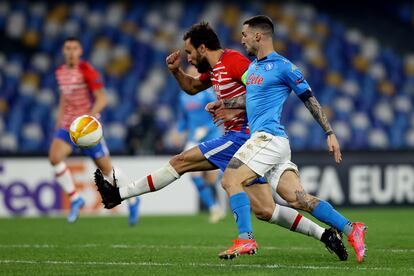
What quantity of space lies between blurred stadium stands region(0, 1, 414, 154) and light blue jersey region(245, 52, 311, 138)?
13581mm

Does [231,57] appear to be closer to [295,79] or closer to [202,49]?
[202,49]

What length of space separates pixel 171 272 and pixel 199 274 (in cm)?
25

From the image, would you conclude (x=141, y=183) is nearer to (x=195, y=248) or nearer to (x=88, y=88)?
(x=195, y=248)

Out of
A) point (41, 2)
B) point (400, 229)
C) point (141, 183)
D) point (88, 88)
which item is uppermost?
point (41, 2)

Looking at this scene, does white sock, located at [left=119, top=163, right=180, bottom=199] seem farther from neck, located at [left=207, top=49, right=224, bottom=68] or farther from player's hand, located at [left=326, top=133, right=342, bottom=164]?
player's hand, located at [left=326, top=133, right=342, bottom=164]

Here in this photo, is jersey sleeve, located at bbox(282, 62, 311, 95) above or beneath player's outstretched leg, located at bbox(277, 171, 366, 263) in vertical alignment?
above

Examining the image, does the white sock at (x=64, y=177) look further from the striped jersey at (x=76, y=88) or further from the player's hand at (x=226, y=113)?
the player's hand at (x=226, y=113)

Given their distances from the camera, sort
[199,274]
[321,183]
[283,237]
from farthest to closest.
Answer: [321,183] < [283,237] < [199,274]

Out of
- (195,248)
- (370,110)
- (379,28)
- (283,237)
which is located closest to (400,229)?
(283,237)

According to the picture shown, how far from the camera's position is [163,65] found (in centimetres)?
2323

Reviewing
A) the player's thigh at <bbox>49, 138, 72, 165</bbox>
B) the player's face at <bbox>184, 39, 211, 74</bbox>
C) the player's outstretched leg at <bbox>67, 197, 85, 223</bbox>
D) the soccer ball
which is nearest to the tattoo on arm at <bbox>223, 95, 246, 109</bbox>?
the player's face at <bbox>184, 39, 211, 74</bbox>

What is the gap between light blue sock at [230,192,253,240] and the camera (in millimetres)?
7332

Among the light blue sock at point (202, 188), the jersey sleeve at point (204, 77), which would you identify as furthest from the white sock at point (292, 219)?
the light blue sock at point (202, 188)

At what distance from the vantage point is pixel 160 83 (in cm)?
2281
